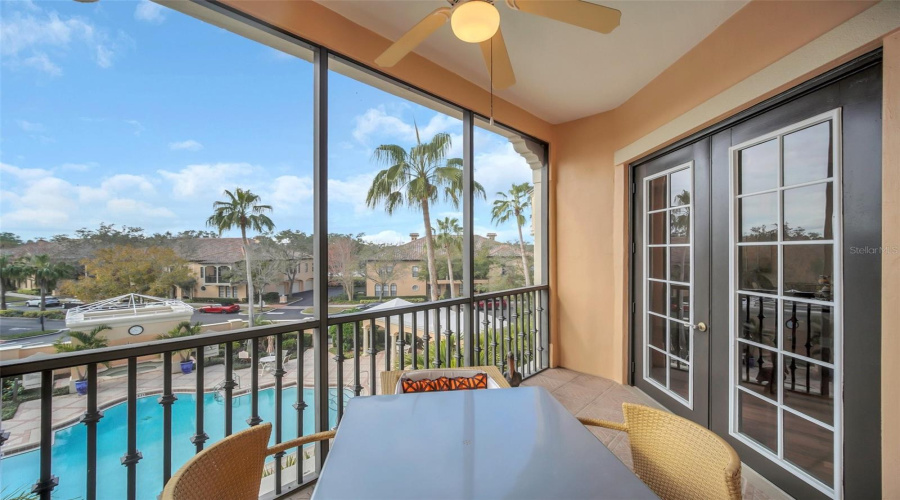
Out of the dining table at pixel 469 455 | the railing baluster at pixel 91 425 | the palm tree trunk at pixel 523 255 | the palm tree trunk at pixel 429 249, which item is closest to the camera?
the dining table at pixel 469 455

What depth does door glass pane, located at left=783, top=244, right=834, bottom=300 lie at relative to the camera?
5.12 feet

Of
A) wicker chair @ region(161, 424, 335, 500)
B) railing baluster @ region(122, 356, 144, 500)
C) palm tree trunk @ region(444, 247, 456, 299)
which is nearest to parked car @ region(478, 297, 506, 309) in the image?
palm tree trunk @ region(444, 247, 456, 299)

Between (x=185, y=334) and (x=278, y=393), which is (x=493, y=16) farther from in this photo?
(x=278, y=393)

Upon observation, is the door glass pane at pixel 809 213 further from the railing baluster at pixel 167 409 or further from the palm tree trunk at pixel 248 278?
the railing baluster at pixel 167 409

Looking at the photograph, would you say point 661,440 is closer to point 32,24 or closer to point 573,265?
point 573,265

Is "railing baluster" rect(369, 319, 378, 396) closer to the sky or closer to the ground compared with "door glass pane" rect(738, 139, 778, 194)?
closer to the ground

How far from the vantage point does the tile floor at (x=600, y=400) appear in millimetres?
1865

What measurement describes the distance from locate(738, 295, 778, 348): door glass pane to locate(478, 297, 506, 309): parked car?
171 cm

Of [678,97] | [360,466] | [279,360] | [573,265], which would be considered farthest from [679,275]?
[279,360]

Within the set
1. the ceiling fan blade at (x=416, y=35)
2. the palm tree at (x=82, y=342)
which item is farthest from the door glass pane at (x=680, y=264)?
the palm tree at (x=82, y=342)

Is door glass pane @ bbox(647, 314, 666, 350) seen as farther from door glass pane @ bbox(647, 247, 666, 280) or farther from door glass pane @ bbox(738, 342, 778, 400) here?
door glass pane @ bbox(738, 342, 778, 400)

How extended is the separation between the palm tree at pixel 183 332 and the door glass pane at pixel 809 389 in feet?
9.82

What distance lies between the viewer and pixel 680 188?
253 cm

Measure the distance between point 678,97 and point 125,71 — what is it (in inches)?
127
